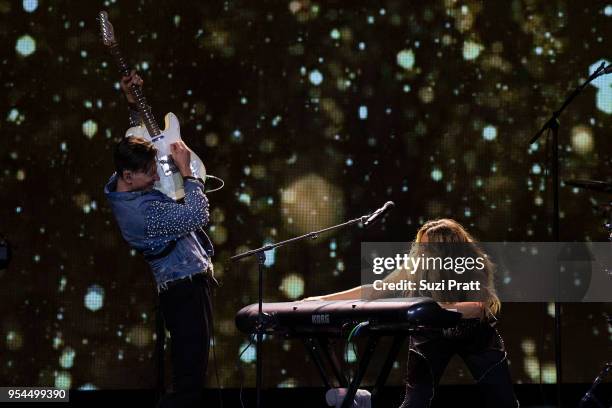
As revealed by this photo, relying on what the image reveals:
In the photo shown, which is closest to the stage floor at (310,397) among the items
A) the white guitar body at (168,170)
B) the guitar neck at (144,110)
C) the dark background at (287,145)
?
the dark background at (287,145)

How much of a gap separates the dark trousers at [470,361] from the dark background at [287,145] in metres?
1.18

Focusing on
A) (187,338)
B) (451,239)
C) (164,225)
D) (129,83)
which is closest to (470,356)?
(451,239)

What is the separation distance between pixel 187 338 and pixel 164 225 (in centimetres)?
39

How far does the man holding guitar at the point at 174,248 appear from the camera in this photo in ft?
9.62

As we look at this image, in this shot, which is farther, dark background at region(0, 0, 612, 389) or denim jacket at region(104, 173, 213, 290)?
dark background at region(0, 0, 612, 389)

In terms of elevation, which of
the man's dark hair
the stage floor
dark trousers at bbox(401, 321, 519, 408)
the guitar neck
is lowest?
the stage floor

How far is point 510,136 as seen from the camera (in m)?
4.90

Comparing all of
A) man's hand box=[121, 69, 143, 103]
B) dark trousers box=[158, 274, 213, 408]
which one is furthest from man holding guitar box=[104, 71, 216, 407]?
man's hand box=[121, 69, 143, 103]

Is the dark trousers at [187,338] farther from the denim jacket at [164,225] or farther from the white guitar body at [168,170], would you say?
the white guitar body at [168,170]

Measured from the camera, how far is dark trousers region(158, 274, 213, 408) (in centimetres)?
293

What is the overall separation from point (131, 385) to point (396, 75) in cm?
222

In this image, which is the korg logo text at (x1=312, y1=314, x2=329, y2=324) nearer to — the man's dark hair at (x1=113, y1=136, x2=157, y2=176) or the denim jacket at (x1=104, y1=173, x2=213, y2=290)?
the denim jacket at (x1=104, y1=173, x2=213, y2=290)

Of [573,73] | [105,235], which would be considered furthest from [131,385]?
[573,73]

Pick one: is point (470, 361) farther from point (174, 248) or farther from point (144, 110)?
point (144, 110)
